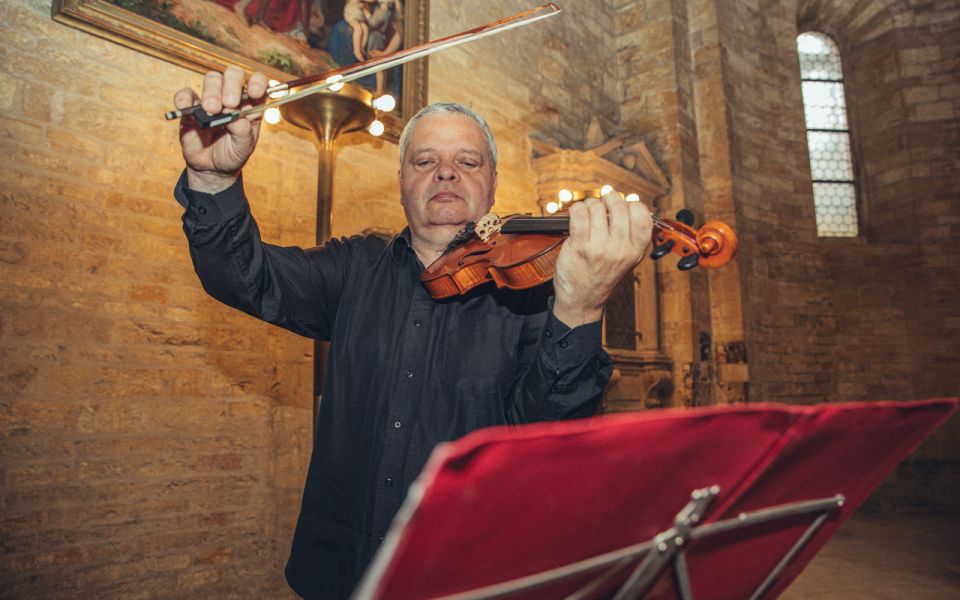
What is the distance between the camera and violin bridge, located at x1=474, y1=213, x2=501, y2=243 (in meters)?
1.80

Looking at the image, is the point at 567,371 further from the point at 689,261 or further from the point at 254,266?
the point at 254,266

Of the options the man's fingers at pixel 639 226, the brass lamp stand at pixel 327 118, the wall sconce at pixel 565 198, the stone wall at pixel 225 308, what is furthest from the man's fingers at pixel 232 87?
the wall sconce at pixel 565 198

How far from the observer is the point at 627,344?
653 centimetres

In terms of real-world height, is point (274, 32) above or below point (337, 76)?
above

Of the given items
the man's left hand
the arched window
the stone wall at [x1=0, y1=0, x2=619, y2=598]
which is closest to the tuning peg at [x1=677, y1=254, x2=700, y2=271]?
the man's left hand

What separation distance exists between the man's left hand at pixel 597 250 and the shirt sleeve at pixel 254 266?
2.63 ft

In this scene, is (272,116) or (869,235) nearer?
(272,116)

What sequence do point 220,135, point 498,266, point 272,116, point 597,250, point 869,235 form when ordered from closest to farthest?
point 597,250 → point 220,135 → point 498,266 → point 272,116 → point 869,235

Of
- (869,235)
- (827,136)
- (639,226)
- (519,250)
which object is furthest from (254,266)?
(827,136)

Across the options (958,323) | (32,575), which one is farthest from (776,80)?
(32,575)

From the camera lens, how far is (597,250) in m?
1.25

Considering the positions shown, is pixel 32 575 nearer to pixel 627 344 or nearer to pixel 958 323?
pixel 627 344

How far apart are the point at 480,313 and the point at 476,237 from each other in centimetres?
26

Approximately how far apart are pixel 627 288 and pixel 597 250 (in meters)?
5.57
